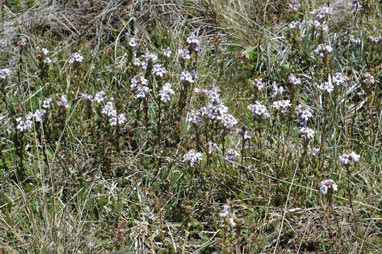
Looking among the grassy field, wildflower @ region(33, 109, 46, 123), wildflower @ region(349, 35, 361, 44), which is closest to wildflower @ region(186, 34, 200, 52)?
the grassy field

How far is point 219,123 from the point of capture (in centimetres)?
320

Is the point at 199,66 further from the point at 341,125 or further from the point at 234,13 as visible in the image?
the point at 341,125

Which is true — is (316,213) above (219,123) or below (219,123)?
below

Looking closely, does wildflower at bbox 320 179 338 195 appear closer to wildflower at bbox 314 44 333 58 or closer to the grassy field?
the grassy field

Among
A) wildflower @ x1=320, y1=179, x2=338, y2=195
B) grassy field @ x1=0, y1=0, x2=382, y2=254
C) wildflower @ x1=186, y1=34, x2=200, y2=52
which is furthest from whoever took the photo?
wildflower @ x1=186, y1=34, x2=200, y2=52

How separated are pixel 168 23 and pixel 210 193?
7.24 ft

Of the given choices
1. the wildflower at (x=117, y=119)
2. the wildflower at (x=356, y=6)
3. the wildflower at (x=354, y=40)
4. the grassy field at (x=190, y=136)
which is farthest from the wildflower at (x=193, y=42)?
the wildflower at (x=356, y=6)

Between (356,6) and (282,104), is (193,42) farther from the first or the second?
(356,6)

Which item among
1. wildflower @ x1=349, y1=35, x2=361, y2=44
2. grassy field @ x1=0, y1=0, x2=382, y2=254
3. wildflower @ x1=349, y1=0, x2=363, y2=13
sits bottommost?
grassy field @ x1=0, y1=0, x2=382, y2=254

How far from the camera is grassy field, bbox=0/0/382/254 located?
2877 millimetres

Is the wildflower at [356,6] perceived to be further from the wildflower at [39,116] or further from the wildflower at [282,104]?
the wildflower at [39,116]

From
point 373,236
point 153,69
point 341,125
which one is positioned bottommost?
point 373,236

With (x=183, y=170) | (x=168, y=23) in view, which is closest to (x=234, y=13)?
(x=168, y=23)

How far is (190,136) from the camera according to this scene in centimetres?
355
